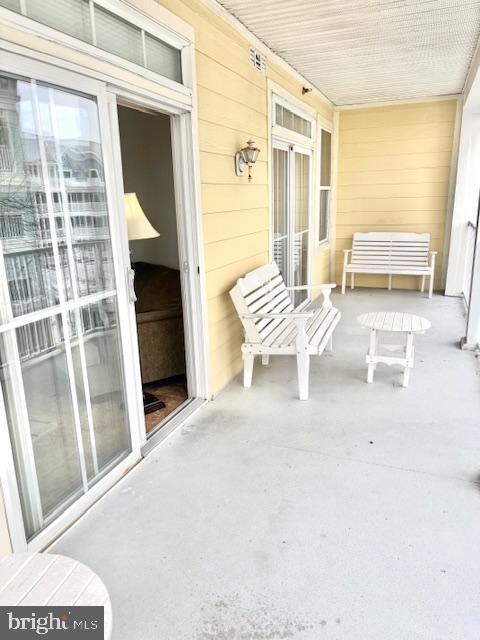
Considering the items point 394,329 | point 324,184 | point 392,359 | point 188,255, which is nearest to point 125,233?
point 188,255

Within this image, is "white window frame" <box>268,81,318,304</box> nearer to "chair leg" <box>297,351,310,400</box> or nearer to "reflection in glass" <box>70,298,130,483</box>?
"chair leg" <box>297,351,310,400</box>

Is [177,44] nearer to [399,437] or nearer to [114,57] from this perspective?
[114,57]

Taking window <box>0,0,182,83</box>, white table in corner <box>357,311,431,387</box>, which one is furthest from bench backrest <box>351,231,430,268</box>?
window <box>0,0,182,83</box>

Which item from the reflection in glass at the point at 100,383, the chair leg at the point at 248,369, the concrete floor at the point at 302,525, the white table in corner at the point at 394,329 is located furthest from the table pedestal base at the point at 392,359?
the reflection in glass at the point at 100,383

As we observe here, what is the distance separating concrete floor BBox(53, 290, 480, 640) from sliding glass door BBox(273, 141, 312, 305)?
2003mm

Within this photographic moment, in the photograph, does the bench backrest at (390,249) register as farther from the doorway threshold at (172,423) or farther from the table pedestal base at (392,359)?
the doorway threshold at (172,423)

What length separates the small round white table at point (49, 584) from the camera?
1.16 m

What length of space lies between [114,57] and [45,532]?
208cm

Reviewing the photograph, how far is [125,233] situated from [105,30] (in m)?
0.89

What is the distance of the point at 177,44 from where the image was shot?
2.63 meters

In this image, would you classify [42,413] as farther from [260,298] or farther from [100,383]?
[260,298]

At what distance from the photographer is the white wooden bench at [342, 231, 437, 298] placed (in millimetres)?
6434

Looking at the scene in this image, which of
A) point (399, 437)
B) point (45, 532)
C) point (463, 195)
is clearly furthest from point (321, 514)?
point (463, 195)

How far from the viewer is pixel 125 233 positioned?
2.34 m
